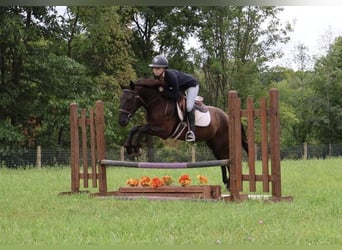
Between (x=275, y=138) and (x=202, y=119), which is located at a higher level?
(x=202, y=119)

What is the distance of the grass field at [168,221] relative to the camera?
14.1 ft

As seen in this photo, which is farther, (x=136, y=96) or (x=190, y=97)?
(x=190, y=97)

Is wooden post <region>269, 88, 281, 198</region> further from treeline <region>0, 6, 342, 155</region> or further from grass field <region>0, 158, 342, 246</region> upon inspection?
treeline <region>0, 6, 342, 155</region>

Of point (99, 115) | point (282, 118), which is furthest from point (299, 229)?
point (282, 118)

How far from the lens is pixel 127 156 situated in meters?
20.7

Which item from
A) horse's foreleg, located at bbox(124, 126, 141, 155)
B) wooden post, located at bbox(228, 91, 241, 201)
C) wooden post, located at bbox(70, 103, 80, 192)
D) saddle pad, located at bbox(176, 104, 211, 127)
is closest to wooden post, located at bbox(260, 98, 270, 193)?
wooden post, located at bbox(228, 91, 241, 201)

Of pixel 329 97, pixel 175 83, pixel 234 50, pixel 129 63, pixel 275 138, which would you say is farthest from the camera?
pixel 329 97

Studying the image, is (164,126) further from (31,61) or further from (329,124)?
(329,124)

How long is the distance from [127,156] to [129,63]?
18.4 ft

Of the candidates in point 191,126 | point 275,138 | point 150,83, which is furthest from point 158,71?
point 275,138

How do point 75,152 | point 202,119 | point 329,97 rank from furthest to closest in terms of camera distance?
point 329,97, point 75,152, point 202,119

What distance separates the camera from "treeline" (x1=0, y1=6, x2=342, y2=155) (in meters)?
20.1

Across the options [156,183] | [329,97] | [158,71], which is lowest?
[156,183]

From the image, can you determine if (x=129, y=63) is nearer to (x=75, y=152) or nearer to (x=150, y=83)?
(x=75, y=152)
